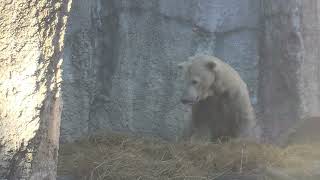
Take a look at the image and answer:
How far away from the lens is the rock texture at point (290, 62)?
20.5 feet

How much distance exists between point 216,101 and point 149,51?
2.85ft

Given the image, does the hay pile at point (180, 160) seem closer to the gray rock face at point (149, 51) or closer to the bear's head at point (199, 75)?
the bear's head at point (199, 75)

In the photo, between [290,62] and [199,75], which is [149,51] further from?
[290,62]

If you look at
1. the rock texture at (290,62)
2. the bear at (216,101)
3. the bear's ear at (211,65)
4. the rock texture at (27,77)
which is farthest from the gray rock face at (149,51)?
the rock texture at (27,77)

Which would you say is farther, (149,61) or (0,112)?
(149,61)

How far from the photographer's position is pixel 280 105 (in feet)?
20.7

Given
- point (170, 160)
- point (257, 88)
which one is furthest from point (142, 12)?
point (170, 160)

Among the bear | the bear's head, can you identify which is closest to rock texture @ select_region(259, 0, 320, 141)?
the bear

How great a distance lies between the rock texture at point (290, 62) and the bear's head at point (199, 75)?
68 centimetres

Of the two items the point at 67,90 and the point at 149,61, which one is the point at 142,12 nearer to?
the point at 149,61

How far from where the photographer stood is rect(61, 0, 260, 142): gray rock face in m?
6.38

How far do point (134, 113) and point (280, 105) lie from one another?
1.39 m

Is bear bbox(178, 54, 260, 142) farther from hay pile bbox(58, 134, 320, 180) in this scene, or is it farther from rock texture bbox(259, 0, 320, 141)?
hay pile bbox(58, 134, 320, 180)

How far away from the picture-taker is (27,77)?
7.16ft
